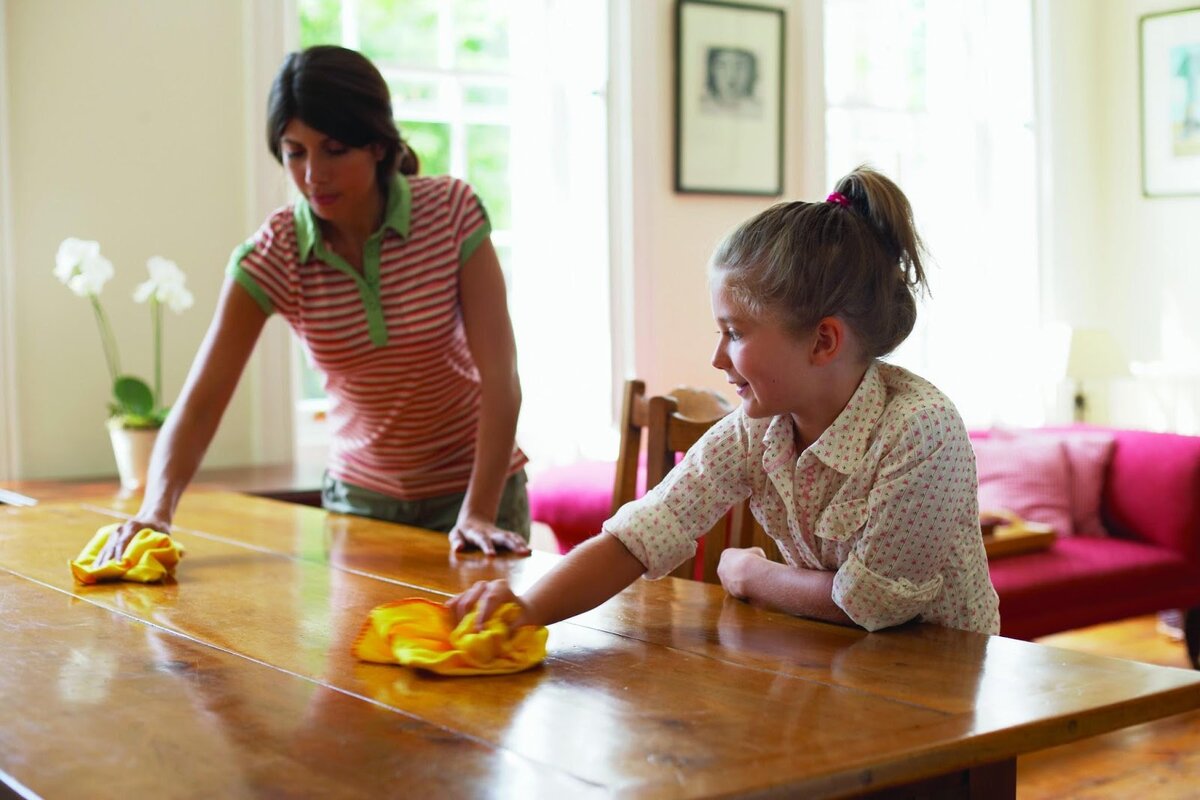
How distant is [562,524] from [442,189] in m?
1.81

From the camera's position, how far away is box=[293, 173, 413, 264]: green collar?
202 cm

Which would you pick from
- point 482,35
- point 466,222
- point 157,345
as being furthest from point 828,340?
point 482,35

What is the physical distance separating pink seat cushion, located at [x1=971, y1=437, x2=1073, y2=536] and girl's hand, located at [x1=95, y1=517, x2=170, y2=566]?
2837 mm

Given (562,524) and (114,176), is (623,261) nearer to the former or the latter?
(562,524)

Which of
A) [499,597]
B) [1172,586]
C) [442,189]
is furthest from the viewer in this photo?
[1172,586]

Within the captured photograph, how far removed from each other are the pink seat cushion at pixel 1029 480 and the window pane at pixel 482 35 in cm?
195

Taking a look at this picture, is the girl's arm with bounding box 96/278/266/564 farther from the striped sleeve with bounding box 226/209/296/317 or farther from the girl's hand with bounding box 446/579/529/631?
the girl's hand with bounding box 446/579/529/631

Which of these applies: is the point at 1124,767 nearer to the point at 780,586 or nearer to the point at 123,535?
the point at 780,586

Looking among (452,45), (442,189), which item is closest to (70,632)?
(442,189)

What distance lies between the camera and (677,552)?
4.82 feet

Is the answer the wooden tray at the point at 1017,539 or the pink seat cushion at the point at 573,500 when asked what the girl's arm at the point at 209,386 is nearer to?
the pink seat cushion at the point at 573,500

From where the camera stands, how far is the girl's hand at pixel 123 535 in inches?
69.4

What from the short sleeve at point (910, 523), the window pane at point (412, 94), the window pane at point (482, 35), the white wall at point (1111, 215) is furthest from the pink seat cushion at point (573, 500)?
the white wall at point (1111, 215)

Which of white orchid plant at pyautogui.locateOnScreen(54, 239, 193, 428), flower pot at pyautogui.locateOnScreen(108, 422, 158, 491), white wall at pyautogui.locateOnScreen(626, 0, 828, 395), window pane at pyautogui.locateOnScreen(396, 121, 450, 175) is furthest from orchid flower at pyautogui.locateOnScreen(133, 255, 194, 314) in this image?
white wall at pyautogui.locateOnScreen(626, 0, 828, 395)
